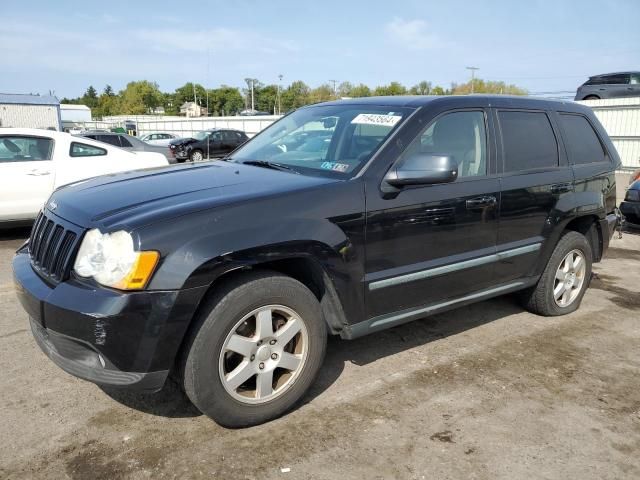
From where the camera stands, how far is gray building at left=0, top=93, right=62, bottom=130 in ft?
103

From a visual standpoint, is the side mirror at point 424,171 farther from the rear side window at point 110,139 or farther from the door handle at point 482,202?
→ the rear side window at point 110,139

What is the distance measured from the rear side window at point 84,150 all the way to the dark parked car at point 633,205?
7800 millimetres

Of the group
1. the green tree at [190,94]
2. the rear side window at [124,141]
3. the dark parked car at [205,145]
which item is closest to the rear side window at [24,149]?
the rear side window at [124,141]

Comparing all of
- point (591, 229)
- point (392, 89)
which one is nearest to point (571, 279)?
point (591, 229)

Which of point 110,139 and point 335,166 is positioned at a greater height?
point 110,139

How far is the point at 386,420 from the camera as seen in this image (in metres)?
3.07

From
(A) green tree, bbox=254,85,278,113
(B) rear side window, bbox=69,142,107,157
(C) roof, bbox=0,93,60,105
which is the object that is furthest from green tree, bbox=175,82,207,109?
(B) rear side window, bbox=69,142,107,157

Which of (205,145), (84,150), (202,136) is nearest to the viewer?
(84,150)

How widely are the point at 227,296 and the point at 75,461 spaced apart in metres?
1.07

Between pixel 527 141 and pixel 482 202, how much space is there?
0.83 m

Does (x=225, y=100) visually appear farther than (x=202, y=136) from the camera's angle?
Yes

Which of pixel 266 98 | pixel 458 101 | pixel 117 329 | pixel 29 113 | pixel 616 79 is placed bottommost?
pixel 117 329

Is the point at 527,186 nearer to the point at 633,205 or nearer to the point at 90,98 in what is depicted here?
the point at 633,205

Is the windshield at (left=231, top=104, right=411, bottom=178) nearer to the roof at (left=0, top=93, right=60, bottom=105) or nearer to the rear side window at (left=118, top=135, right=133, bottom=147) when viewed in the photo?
the rear side window at (left=118, top=135, right=133, bottom=147)
